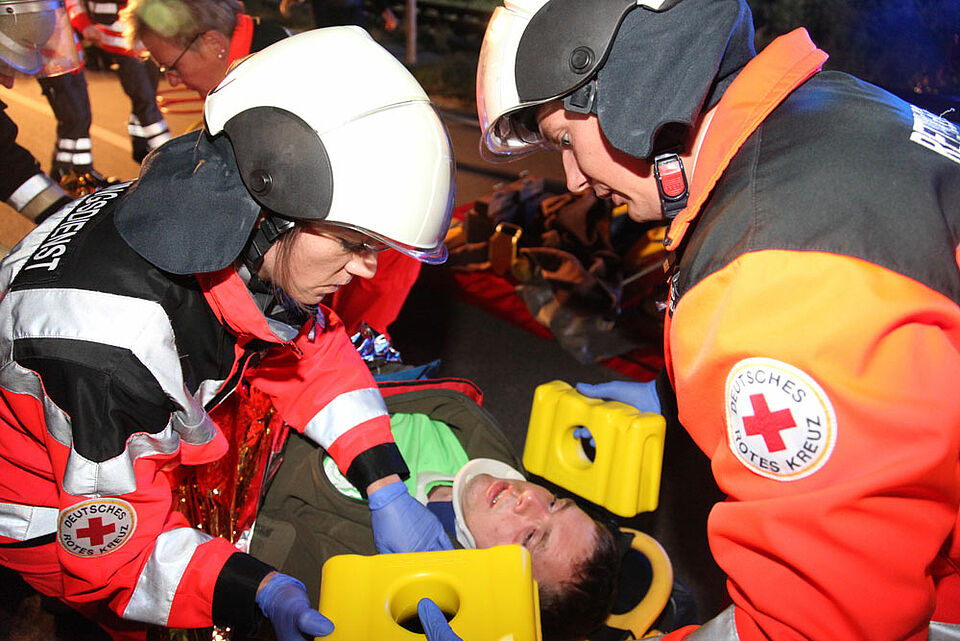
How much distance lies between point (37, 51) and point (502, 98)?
257 cm

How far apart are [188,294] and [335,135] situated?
A: 0.45 m

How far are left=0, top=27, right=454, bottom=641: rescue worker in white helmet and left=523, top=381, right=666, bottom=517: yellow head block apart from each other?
0.93 metres

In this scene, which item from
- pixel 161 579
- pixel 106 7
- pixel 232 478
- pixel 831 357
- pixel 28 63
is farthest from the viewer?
pixel 106 7

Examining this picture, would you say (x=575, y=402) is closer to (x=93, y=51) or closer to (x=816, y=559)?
(x=816, y=559)

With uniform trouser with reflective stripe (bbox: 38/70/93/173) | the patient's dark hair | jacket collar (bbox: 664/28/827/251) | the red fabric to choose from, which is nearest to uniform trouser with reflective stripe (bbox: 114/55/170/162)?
uniform trouser with reflective stripe (bbox: 38/70/93/173)

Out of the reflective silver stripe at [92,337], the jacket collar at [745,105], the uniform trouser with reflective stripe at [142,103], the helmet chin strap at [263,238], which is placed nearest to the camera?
the jacket collar at [745,105]

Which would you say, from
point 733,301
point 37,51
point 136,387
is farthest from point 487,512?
point 37,51

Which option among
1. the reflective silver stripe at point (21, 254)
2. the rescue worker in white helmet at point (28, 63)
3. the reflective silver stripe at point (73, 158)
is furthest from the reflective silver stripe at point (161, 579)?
the reflective silver stripe at point (73, 158)

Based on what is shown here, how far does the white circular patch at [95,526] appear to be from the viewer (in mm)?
1372

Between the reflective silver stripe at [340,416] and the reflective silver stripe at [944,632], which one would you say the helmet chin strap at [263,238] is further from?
the reflective silver stripe at [944,632]

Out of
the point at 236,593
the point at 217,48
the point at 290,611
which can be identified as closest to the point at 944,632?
the point at 290,611

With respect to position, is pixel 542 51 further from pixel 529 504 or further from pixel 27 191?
pixel 27 191

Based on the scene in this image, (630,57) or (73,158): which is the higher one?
(630,57)

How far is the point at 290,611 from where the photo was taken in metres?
1.54
